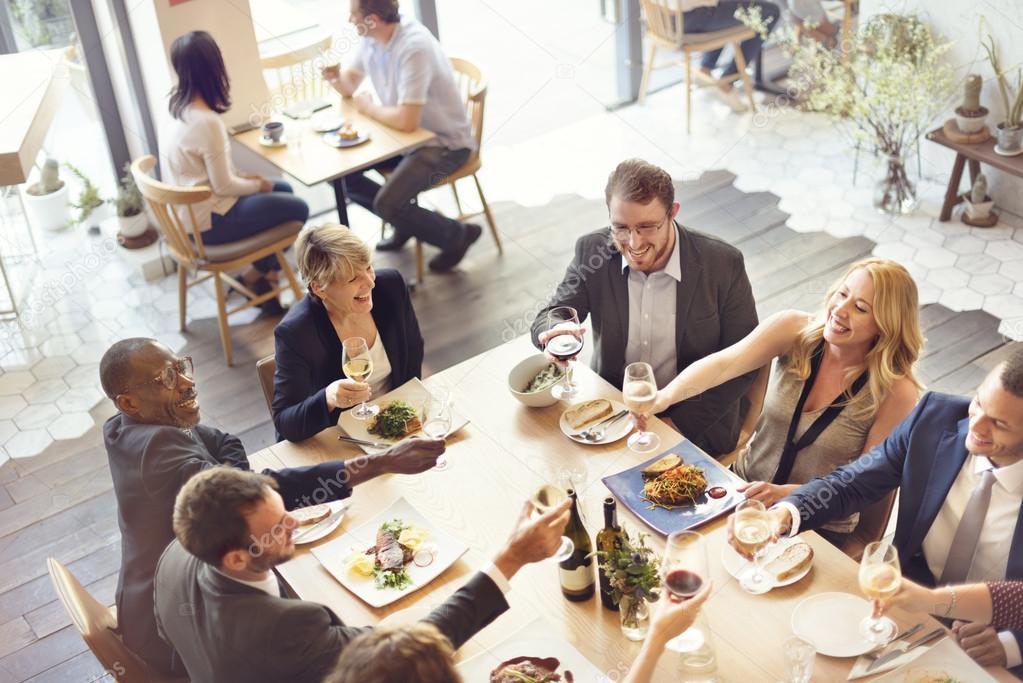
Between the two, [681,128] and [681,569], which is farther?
[681,128]

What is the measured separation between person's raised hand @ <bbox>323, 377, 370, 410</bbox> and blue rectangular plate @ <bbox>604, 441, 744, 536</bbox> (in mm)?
696

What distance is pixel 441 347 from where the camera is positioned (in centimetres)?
481

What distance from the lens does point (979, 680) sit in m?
2.12

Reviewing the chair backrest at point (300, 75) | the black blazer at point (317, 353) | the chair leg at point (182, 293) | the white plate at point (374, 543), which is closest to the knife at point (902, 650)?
the white plate at point (374, 543)

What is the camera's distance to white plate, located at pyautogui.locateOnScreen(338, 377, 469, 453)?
294 centimetres

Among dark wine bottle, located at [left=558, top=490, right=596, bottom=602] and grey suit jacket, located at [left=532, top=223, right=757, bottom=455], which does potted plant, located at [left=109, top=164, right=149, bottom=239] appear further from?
dark wine bottle, located at [left=558, top=490, right=596, bottom=602]

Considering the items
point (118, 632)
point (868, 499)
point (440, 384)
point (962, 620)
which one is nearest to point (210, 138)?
point (440, 384)

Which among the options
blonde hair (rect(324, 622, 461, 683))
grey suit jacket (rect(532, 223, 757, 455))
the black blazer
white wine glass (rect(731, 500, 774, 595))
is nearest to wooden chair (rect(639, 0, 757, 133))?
grey suit jacket (rect(532, 223, 757, 455))

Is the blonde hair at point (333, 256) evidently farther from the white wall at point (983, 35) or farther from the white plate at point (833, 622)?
the white wall at point (983, 35)

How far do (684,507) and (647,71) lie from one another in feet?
13.7

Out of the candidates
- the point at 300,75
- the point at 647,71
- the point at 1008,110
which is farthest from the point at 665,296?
the point at 647,71

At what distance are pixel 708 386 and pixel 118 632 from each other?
1.67 m

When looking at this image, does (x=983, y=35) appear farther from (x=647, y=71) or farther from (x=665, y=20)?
(x=647, y=71)

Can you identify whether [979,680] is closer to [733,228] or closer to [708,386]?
[708,386]
